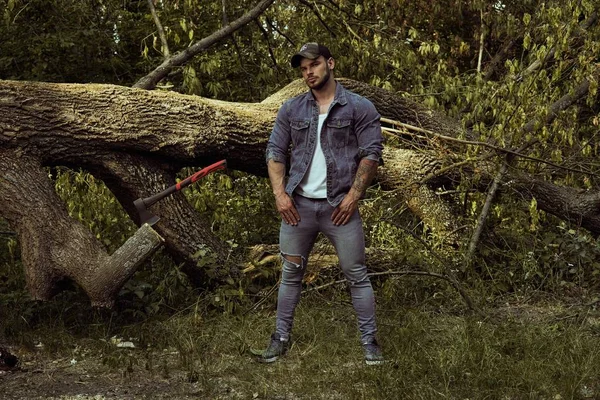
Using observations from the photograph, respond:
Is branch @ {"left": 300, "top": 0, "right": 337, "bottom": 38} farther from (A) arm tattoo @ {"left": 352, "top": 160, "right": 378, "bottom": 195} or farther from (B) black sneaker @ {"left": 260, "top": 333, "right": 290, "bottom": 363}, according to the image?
(B) black sneaker @ {"left": 260, "top": 333, "right": 290, "bottom": 363}

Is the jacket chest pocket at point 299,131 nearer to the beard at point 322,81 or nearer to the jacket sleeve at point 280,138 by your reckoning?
the jacket sleeve at point 280,138

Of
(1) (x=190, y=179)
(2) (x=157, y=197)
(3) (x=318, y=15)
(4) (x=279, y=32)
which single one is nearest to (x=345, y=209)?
(1) (x=190, y=179)

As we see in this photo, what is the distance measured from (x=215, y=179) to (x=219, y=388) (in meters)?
4.32

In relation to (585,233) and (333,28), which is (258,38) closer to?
(333,28)

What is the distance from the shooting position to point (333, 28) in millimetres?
9945

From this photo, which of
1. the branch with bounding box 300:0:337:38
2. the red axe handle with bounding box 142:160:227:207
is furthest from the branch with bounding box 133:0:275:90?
the red axe handle with bounding box 142:160:227:207

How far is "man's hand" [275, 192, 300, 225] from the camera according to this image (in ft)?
15.5

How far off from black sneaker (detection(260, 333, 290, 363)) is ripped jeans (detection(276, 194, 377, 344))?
0.35 m

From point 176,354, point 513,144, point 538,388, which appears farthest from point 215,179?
point 538,388

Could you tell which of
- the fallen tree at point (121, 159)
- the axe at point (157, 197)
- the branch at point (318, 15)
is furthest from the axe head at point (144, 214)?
the branch at point (318, 15)

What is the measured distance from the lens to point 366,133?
4723 millimetres

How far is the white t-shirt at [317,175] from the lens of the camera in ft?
15.5

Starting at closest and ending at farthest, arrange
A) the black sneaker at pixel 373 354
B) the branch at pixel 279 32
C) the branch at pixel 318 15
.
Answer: the black sneaker at pixel 373 354
the branch at pixel 318 15
the branch at pixel 279 32

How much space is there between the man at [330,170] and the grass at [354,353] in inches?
13.0
